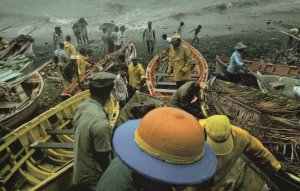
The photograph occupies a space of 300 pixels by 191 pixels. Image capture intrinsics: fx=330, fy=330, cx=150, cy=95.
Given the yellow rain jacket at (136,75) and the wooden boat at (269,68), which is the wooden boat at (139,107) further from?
the wooden boat at (269,68)

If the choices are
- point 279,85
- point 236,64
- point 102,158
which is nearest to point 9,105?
point 102,158

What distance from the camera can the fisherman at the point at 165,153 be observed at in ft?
6.53

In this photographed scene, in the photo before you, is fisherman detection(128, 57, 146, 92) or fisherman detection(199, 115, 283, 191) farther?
fisherman detection(128, 57, 146, 92)

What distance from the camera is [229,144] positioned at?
423cm

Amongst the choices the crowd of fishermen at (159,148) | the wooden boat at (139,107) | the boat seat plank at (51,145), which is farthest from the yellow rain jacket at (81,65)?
the boat seat plank at (51,145)

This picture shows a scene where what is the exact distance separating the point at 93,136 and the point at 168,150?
1752 mm

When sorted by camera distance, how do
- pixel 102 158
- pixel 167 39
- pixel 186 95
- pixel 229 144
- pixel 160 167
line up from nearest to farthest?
1. pixel 160 167
2. pixel 102 158
3. pixel 229 144
4. pixel 186 95
5. pixel 167 39

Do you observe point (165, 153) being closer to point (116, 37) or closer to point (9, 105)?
point (9, 105)

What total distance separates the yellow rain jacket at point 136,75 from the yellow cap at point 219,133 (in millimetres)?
6514

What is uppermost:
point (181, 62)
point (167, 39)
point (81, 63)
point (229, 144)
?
point (229, 144)

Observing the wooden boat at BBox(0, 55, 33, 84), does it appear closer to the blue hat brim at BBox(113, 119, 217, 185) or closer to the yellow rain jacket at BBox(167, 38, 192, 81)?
the yellow rain jacket at BBox(167, 38, 192, 81)

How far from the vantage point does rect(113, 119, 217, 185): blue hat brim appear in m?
1.98

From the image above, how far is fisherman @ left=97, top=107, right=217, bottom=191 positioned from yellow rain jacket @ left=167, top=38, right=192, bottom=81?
7.61 meters

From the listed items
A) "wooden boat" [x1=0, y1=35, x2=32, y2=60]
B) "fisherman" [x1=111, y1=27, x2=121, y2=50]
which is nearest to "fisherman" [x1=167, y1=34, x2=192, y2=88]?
"wooden boat" [x1=0, y1=35, x2=32, y2=60]
